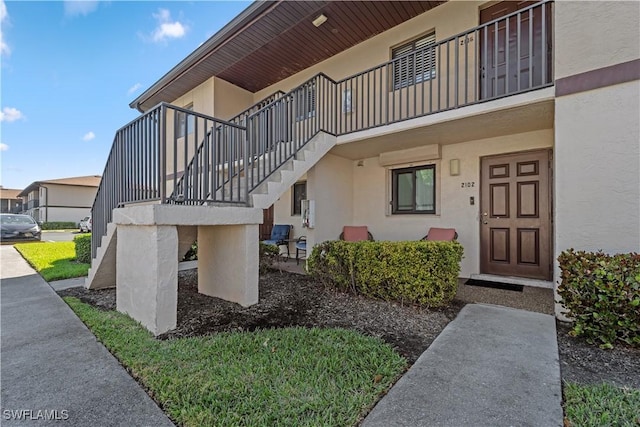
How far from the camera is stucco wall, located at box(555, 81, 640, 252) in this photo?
10.3 ft

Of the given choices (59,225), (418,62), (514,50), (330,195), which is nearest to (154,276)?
(330,195)

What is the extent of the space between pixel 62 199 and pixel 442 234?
34321mm

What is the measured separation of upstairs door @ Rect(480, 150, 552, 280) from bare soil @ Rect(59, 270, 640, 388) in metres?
1.20

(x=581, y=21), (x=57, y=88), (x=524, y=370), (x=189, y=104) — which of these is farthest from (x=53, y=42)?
(x=524, y=370)

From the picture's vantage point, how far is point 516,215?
17.6 ft

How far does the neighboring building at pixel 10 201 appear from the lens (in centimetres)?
3869

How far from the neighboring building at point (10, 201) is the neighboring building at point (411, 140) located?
47658 millimetres

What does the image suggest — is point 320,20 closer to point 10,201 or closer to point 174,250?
point 174,250

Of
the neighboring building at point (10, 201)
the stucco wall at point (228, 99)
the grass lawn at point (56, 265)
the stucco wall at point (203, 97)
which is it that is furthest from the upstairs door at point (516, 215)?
the neighboring building at point (10, 201)

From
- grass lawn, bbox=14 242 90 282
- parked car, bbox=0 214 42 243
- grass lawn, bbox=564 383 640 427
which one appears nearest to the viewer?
grass lawn, bbox=564 383 640 427

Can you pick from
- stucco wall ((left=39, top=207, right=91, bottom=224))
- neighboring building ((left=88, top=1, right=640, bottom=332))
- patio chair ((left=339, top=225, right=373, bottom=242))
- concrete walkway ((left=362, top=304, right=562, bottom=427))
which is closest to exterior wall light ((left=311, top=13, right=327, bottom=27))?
neighboring building ((left=88, top=1, right=640, bottom=332))

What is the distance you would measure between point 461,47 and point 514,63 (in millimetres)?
1047

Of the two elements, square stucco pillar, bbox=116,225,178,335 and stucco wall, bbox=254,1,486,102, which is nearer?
square stucco pillar, bbox=116,225,178,335

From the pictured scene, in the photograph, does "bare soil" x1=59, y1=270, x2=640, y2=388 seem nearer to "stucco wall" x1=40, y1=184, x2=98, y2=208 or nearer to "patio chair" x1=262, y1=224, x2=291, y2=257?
"patio chair" x1=262, y1=224, x2=291, y2=257
